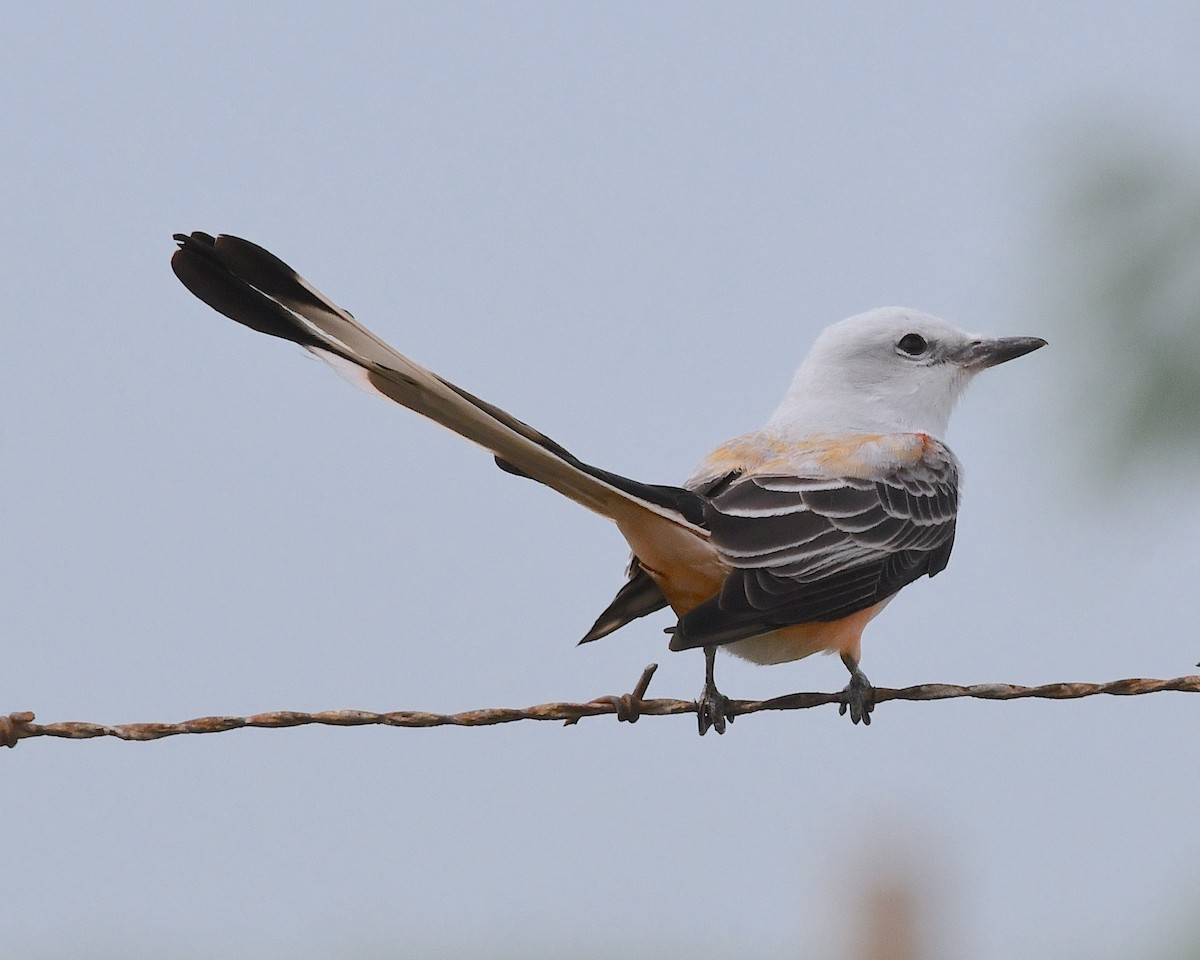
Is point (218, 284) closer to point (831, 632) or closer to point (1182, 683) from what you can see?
point (831, 632)

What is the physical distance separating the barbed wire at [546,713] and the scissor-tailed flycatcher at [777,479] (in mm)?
153

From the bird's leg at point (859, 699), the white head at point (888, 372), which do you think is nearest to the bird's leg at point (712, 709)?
the bird's leg at point (859, 699)

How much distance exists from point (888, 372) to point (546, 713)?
1432 mm

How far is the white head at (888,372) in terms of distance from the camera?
3.19 metres

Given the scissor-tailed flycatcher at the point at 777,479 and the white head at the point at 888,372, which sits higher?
the white head at the point at 888,372

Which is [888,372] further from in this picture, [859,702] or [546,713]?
[546,713]

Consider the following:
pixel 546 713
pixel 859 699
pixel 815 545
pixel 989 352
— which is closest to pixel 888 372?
pixel 989 352

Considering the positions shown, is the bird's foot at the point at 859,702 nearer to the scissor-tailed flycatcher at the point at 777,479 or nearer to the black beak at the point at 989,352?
the scissor-tailed flycatcher at the point at 777,479

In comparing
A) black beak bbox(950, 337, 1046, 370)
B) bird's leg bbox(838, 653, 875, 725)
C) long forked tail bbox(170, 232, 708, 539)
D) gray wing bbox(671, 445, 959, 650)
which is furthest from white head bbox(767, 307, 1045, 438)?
long forked tail bbox(170, 232, 708, 539)

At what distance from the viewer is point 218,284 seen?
87.0 inches

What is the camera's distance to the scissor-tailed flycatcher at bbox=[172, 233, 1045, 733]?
7.24 feet

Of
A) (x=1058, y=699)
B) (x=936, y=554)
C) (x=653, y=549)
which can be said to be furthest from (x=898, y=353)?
(x=1058, y=699)

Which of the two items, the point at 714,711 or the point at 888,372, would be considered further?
the point at 888,372

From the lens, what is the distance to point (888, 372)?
3.24 metres
